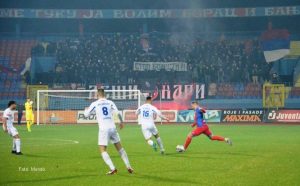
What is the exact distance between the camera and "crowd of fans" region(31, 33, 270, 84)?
53.8 metres

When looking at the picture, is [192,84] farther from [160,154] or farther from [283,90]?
[160,154]

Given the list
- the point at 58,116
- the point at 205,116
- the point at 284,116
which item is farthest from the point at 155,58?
the point at 284,116

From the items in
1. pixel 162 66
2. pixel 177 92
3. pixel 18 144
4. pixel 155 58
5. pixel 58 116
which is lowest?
pixel 58 116

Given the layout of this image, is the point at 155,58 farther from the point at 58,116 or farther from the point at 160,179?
the point at 160,179

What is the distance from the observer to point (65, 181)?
13.8 meters

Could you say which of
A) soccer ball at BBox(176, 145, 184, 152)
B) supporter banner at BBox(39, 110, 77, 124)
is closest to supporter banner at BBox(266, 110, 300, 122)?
supporter banner at BBox(39, 110, 77, 124)

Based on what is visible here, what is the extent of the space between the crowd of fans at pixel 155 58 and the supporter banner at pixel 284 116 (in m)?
8.81

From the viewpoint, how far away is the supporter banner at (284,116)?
44.0 meters

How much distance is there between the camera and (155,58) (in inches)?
2228

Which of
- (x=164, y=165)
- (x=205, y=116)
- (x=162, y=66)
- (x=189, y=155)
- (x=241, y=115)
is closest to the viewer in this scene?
(x=164, y=165)

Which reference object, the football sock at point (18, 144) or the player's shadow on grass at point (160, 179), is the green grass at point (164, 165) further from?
the football sock at point (18, 144)

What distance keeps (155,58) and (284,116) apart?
1710 centimetres

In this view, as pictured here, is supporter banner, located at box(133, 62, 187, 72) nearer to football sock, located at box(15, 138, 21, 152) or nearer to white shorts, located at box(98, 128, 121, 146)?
football sock, located at box(15, 138, 21, 152)

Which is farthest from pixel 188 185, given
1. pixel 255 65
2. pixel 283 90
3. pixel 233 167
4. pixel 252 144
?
pixel 255 65
